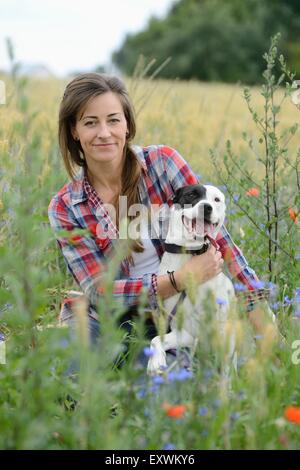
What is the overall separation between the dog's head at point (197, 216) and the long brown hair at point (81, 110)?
321 mm

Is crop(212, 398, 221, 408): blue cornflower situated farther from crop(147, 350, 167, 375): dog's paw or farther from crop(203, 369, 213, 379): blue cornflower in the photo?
crop(147, 350, 167, 375): dog's paw

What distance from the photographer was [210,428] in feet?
6.16

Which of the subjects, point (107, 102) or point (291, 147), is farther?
point (291, 147)

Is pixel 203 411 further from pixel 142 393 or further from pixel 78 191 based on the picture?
pixel 78 191

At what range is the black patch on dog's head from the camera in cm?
273

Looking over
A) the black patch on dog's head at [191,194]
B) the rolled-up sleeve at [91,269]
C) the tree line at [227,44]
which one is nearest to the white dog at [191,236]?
the black patch on dog's head at [191,194]

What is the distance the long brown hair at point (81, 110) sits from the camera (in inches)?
119

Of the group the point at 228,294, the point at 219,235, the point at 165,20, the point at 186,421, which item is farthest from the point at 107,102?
the point at 165,20

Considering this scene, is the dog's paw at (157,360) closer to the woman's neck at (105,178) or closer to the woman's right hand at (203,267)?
the woman's right hand at (203,267)

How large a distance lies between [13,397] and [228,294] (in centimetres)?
93

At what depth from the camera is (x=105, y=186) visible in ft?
10.5

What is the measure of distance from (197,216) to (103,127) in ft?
2.05

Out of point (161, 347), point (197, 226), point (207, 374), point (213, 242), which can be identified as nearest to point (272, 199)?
point (213, 242)
